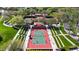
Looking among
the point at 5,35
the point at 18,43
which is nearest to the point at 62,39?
the point at 18,43

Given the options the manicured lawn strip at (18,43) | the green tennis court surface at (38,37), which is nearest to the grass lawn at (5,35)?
the manicured lawn strip at (18,43)


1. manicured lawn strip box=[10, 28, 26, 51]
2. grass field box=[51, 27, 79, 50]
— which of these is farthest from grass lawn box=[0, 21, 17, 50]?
grass field box=[51, 27, 79, 50]

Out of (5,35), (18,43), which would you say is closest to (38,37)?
(18,43)

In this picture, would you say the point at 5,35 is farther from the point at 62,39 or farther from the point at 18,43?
the point at 62,39

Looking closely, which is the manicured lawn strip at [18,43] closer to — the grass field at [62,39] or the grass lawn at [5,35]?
the grass lawn at [5,35]

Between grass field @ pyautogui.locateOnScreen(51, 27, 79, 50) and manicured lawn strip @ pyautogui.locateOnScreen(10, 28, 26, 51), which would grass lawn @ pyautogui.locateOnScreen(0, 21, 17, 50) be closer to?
manicured lawn strip @ pyautogui.locateOnScreen(10, 28, 26, 51)
